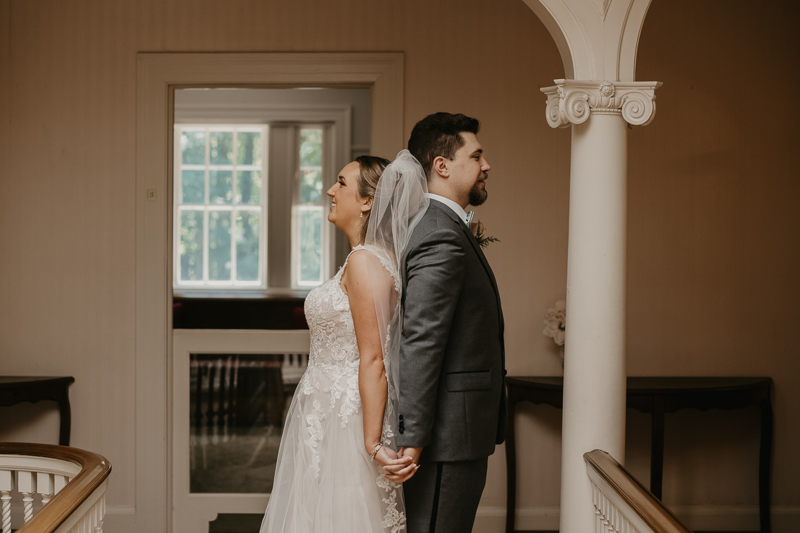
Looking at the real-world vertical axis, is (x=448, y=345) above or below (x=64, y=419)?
above

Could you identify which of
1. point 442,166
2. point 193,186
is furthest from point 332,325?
point 193,186

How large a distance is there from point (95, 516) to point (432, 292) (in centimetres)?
131

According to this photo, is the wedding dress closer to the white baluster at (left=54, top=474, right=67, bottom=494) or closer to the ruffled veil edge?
the ruffled veil edge

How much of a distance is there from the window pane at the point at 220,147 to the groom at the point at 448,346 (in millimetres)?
5436

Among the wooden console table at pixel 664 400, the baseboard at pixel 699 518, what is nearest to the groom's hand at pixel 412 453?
the wooden console table at pixel 664 400

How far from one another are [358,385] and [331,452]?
0.24 metres

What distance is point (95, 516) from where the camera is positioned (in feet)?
7.02

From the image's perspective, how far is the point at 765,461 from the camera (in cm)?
376

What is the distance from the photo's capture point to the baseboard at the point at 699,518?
392cm

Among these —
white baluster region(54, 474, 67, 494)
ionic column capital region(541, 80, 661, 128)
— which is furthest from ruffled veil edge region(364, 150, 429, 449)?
white baluster region(54, 474, 67, 494)

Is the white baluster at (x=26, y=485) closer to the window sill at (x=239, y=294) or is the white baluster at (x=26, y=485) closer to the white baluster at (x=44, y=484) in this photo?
the white baluster at (x=44, y=484)

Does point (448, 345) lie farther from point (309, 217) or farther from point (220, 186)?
point (220, 186)

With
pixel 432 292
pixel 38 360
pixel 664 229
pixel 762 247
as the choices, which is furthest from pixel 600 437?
pixel 38 360

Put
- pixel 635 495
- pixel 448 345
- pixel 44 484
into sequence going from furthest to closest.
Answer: pixel 44 484 < pixel 448 345 < pixel 635 495
